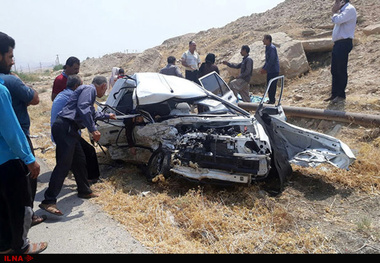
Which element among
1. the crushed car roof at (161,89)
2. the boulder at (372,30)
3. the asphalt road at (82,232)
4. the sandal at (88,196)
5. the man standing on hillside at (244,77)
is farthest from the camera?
the boulder at (372,30)

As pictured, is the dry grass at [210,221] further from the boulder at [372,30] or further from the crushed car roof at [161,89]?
the boulder at [372,30]

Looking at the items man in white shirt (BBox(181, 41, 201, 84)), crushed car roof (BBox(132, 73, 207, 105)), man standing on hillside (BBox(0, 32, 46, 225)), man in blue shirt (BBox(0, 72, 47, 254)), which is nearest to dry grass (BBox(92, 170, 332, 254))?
man in blue shirt (BBox(0, 72, 47, 254))

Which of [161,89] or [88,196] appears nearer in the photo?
[88,196]

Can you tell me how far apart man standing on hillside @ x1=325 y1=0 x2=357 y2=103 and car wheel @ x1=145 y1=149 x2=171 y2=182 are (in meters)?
5.21

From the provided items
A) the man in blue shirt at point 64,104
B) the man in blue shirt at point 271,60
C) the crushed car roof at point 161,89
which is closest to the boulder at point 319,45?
the man in blue shirt at point 271,60

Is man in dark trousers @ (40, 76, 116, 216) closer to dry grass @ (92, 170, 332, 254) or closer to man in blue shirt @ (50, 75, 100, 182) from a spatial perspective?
man in blue shirt @ (50, 75, 100, 182)

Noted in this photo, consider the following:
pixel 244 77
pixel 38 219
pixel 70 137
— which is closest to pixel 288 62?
pixel 244 77

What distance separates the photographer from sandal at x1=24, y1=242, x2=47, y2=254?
9.88ft

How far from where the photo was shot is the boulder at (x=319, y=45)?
11955mm

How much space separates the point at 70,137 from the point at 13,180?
140 centimetres

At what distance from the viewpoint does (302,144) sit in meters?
5.21

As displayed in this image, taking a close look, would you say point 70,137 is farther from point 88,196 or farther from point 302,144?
point 302,144

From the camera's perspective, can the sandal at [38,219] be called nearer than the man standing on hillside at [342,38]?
Yes
